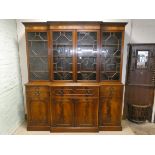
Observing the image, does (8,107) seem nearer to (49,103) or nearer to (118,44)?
(49,103)

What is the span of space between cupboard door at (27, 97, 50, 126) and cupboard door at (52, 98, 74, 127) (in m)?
0.15

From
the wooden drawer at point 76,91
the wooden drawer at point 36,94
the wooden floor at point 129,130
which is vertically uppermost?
the wooden drawer at point 76,91

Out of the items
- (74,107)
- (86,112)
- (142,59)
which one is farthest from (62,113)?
(142,59)

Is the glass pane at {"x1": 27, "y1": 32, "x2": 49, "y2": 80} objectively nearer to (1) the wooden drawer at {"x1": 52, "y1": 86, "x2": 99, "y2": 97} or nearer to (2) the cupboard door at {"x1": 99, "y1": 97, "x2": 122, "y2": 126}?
(1) the wooden drawer at {"x1": 52, "y1": 86, "x2": 99, "y2": 97}

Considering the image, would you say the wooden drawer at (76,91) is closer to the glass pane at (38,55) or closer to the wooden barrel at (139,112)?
the glass pane at (38,55)

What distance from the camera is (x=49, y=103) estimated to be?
2.67 metres

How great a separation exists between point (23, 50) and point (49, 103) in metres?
1.33

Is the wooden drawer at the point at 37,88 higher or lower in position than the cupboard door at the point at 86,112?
higher

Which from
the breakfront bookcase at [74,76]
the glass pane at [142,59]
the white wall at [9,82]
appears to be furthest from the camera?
the glass pane at [142,59]

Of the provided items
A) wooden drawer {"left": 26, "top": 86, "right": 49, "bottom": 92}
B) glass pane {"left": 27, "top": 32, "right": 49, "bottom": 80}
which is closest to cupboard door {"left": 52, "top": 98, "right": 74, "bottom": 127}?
wooden drawer {"left": 26, "top": 86, "right": 49, "bottom": 92}

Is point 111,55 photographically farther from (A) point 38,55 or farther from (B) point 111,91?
(A) point 38,55

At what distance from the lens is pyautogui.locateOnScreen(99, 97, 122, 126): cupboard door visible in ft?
8.81

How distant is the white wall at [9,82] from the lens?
7.76ft

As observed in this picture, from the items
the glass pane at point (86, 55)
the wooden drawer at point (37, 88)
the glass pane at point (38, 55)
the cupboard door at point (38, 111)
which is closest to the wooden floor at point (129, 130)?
the cupboard door at point (38, 111)
